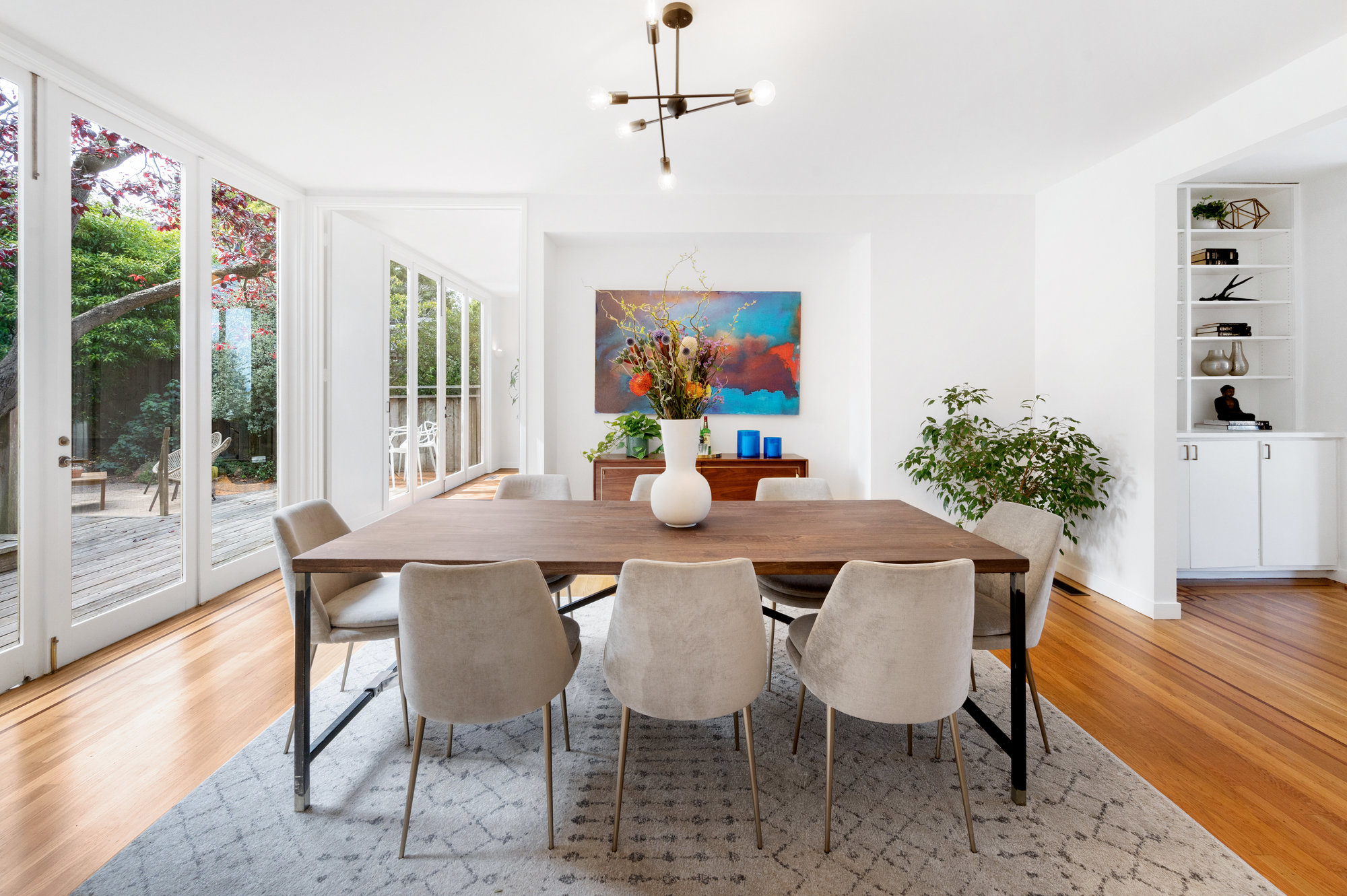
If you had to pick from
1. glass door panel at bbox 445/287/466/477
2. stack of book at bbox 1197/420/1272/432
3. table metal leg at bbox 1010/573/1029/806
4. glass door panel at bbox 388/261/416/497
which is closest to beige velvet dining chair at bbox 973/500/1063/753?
table metal leg at bbox 1010/573/1029/806

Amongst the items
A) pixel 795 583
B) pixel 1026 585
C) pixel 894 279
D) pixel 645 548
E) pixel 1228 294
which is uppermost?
pixel 894 279

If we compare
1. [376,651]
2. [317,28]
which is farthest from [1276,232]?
[376,651]

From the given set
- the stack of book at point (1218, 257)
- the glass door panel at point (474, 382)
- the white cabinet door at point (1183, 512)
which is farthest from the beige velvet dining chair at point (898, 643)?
the glass door panel at point (474, 382)

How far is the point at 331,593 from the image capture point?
6.94ft

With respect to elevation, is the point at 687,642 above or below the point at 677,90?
below

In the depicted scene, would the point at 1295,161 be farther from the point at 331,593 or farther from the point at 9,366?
the point at 9,366

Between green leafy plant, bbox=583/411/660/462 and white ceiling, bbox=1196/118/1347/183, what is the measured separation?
11.6ft

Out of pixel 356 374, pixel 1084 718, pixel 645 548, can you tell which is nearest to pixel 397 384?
pixel 356 374

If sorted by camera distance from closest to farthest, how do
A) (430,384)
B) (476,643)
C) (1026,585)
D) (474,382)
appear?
(476,643) < (1026,585) < (430,384) < (474,382)

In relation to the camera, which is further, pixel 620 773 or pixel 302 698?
pixel 302 698

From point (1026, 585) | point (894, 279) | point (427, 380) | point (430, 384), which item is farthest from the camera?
point (430, 384)

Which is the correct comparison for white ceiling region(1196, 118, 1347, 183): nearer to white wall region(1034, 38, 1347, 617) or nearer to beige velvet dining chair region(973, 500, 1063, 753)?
white wall region(1034, 38, 1347, 617)

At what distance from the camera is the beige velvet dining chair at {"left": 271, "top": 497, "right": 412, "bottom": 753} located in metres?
1.84

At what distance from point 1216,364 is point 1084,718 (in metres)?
3.00
